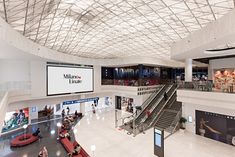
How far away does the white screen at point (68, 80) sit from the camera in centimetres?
1922

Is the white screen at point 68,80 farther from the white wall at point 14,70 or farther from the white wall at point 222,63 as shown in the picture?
the white wall at point 222,63

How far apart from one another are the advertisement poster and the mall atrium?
3.1 inches

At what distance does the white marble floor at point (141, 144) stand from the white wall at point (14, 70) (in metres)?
8.60

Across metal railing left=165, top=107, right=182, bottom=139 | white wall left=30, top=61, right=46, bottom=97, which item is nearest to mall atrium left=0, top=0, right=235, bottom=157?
metal railing left=165, top=107, right=182, bottom=139

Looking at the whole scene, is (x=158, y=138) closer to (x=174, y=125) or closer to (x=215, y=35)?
(x=174, y=125)

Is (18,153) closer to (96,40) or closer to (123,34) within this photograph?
(96,40)

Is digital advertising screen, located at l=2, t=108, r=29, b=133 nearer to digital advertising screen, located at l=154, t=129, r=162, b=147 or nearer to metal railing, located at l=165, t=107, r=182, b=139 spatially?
digital advertising screen, located at l=154, t=129, r=162, b=147

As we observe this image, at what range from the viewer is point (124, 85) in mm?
24906

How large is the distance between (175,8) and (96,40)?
8940 millimetres

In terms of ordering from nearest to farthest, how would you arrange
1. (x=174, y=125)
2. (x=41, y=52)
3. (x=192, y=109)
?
Result: (x=41, y=52) → (x=192, y=109) → (x=174, y=125)

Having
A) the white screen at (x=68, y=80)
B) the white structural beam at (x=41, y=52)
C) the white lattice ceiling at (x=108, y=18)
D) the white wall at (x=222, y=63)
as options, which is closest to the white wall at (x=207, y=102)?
the white lattice ceiling at (x=108, y=18)

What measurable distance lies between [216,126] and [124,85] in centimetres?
1353

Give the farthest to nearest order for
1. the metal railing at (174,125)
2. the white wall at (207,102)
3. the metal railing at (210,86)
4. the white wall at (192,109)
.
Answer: the metal railing at (174,125) → the white wall at (192,109) → the metal railing at (210,86) → the white wall at (207,102)

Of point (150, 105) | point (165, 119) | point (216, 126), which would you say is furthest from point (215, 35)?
point (150, 105)
